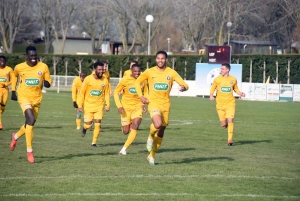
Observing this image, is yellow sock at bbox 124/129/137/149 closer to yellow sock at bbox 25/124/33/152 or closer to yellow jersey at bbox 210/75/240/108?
yellow sock at bbox 25/124/33/152

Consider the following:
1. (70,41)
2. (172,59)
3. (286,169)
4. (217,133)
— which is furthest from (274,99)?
(70,41)

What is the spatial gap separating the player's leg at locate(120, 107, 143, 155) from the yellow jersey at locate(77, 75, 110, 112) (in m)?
0.96

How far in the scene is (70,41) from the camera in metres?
89.6

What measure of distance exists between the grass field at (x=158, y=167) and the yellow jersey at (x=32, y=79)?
131 cm

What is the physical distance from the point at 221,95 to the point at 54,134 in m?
4.90

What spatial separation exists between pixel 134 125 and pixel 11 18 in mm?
62150

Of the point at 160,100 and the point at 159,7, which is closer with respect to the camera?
the point at 160,100

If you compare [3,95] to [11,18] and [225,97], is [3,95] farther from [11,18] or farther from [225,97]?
[11,18]

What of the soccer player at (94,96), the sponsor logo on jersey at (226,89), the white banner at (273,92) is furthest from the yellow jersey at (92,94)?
the white banner at (273,92)

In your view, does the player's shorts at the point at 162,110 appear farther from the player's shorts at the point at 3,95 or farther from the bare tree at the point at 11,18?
the bare tree at the point at 11,18

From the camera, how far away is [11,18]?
244 ft

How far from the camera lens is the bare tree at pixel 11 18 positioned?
73125 millimetres

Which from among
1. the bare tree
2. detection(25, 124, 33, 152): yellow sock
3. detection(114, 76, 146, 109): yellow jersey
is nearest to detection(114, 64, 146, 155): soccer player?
detection(114, 76, 146, 109): yellow jersey

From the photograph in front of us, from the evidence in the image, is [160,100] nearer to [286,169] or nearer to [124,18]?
[286,169]
